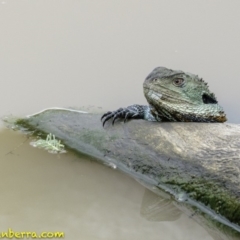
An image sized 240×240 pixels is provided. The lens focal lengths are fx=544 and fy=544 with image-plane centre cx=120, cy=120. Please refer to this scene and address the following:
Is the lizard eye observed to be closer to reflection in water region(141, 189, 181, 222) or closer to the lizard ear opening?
the lizard ear opening

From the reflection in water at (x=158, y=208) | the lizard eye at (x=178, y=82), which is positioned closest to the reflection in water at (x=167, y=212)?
the reflection in water at (x=158, y=208)

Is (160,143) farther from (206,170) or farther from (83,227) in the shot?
(83,227)

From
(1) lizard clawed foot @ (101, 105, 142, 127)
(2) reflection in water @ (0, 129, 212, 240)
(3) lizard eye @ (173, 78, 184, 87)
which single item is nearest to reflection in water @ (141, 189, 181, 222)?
(2) reflection in water @ (0, 129, 212, 240)

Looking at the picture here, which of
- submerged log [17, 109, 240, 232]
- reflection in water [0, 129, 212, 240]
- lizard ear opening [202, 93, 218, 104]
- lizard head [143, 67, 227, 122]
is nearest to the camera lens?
reflection in water [0, 129, 212, 240]

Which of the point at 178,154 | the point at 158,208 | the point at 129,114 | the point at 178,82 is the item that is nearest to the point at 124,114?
the point at 129,114

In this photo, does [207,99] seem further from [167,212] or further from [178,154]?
[167,212]

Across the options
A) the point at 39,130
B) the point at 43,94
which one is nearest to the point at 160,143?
the point at 39,130
